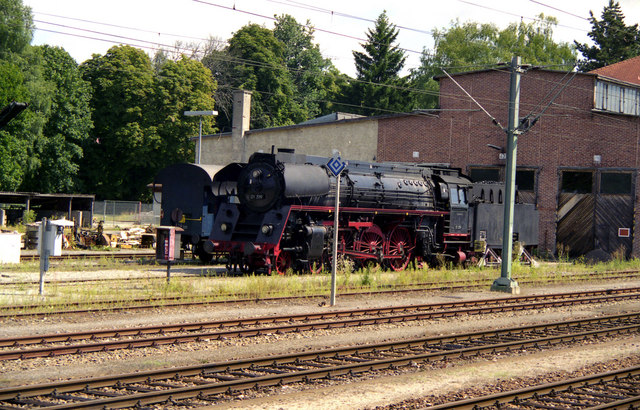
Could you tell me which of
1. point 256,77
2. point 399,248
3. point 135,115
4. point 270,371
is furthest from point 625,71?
point 270,371

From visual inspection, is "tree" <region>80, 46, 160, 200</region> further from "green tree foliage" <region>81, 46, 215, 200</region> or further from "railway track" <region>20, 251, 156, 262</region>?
"railway track" <region>20, 251, 156, 262</region>

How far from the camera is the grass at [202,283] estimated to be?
14875 millimetres

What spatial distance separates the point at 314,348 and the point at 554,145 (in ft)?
79.9

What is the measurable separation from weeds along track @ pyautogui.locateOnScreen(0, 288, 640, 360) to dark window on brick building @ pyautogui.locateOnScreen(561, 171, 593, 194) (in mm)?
15238

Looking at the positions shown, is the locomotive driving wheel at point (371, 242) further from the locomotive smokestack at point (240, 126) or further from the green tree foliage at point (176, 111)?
the green tree foliage at point (176, 111)

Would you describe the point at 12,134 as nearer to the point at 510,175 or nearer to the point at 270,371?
the point at 510,175

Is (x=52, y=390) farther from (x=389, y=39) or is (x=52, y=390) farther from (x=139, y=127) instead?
(x=389, y=39)

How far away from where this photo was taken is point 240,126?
4166cm

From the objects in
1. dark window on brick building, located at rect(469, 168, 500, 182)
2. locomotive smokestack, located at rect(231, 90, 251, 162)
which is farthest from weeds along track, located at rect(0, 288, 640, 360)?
locomotive smokestack, located at rect(231, 90, 251, 162)

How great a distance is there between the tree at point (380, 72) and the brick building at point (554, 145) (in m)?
31.8

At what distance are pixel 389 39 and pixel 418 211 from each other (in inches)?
2062

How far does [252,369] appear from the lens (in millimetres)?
9109

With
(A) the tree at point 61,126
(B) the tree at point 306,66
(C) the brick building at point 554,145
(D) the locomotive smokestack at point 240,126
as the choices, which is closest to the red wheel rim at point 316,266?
(C) the brick building at point 554,145

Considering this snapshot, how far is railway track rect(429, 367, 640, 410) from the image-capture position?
7860mm
